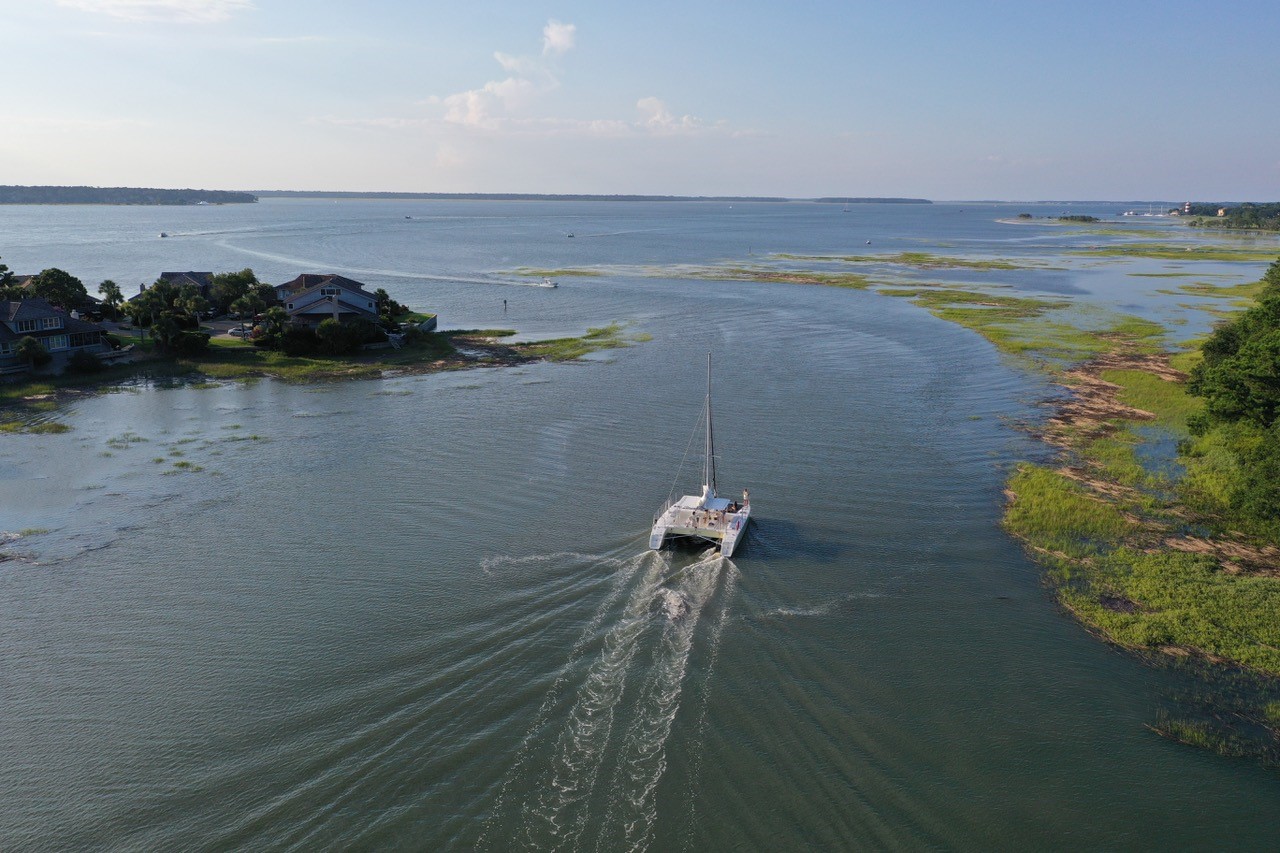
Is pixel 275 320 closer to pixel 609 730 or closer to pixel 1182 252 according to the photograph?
pixel 609 730

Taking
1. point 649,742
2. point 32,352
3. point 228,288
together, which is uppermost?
point 228,288

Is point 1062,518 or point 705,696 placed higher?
point 1062,518

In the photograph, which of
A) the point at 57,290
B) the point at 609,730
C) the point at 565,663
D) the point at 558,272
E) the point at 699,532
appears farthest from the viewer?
the point at 558,272

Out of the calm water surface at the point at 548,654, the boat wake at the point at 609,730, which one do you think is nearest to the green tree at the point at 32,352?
the calm water surface at the point at 548,654

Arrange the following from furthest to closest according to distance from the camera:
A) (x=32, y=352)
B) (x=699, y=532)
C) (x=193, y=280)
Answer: (x=193, y=280)
(x=32, y=352)
(x=699, y=532)

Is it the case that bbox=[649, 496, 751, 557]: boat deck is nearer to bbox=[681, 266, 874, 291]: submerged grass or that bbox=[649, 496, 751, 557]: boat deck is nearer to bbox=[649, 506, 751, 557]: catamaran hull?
bbox=[649, 506, 751, 557]: catamaran hull

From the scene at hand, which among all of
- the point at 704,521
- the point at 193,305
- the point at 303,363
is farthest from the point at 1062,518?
the point at 193,305

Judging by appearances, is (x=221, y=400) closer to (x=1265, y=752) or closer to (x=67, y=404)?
(x=67, y=404)
